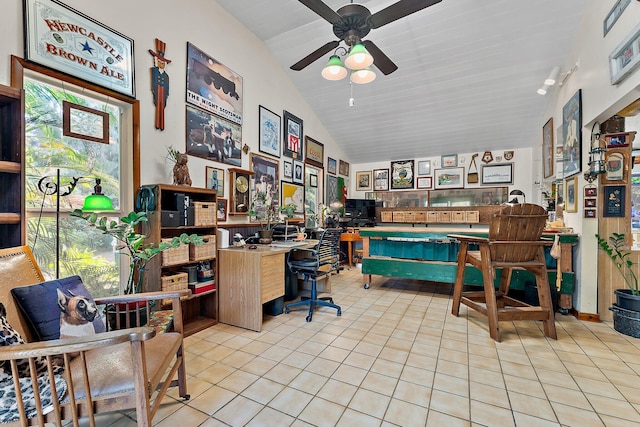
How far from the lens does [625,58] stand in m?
2.31

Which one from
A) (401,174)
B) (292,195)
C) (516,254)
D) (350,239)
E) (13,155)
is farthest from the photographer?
(401,174)

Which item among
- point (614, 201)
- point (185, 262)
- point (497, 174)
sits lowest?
point (185, 262)

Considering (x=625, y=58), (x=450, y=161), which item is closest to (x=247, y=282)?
(x=625, y=58)

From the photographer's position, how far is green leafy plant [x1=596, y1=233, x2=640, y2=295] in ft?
9.52

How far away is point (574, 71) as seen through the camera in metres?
3.55

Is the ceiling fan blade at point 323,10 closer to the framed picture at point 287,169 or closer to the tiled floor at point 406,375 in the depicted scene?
the framed picture at point 287,169

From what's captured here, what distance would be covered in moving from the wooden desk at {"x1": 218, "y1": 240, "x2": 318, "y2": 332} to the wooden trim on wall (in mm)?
1153

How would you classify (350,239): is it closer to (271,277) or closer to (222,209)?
(222,209)

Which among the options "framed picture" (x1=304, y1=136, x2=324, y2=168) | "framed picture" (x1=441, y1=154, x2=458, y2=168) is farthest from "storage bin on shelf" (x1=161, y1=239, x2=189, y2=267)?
"framed picture" (x1=441, y1=154, x2=458, y2=168)

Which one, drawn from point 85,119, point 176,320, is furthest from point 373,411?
point 85,119

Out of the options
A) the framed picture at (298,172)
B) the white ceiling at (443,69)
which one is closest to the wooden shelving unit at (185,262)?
the framed picture at (298,172)

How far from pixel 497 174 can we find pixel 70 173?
7.27m

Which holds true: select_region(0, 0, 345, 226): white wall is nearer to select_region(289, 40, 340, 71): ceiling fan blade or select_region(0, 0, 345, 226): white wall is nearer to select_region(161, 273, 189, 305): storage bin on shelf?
select_region(161, 273, 189, 305): storage bin on shelf

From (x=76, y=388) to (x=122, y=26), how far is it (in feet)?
9.49
